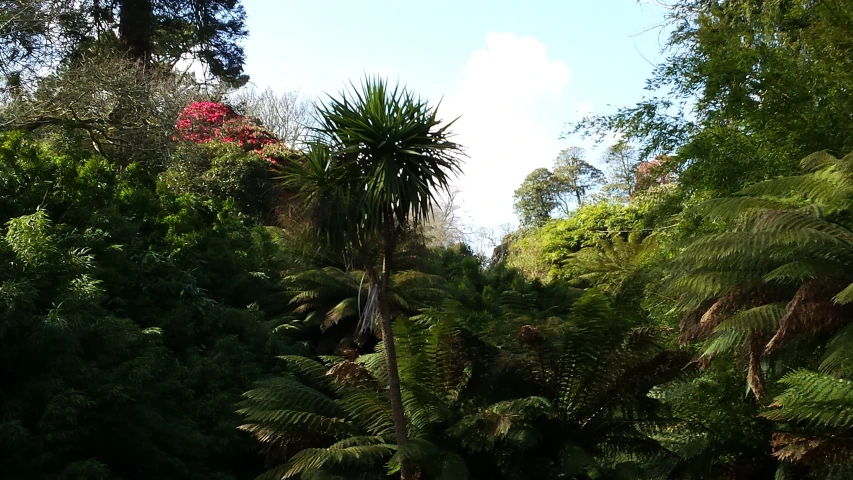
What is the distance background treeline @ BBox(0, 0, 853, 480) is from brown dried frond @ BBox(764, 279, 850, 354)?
18mm

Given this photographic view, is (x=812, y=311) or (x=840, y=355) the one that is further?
(x=812, y=311)

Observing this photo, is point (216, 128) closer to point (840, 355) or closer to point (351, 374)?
point (351, 374)

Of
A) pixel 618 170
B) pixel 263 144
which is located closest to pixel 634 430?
pixel 263 144

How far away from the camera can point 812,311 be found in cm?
498

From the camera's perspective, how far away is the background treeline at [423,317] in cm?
534

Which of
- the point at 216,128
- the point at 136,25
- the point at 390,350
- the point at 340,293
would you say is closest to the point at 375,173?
the point at 390,350

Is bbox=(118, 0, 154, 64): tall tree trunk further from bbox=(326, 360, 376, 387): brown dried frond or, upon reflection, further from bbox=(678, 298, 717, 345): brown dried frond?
bbox=(678, 298, 717, 345): brown dried frond


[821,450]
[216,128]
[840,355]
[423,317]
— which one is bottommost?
[821,450]

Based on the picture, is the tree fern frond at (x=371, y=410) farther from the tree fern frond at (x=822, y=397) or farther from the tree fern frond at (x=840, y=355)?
the tree fern frond at (x=840, y=355)

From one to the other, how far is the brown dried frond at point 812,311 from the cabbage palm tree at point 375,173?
8.36 feet

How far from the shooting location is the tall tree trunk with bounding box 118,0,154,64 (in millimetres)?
17156

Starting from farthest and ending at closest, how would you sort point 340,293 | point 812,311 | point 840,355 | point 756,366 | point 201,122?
point 201,122 < point 340,293 < point 756,366 < point 812,311 < point 840,355

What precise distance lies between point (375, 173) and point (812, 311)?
121 inches

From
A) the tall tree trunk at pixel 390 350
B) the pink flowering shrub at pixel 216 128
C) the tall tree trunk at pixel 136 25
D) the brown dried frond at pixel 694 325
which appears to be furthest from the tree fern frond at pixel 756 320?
the tall tree trunk at pixel 136 25
